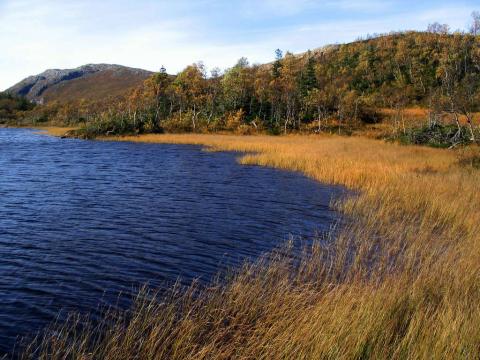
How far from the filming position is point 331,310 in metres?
6.44

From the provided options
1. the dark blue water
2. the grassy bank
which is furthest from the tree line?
the grassy bank

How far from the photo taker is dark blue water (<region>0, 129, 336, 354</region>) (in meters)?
8.50

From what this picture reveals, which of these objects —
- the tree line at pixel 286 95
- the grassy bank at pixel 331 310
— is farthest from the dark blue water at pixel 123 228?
the tree line at pixel 286 95

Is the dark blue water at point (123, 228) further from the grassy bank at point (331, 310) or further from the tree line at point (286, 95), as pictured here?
the tree line at point (286, 95)

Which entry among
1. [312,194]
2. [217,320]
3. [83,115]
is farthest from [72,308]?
[83,115]

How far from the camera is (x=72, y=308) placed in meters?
7.65

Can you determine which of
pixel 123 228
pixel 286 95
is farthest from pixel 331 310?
pixel 286 95

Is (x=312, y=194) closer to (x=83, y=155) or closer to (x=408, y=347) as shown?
(x=408, y=347)

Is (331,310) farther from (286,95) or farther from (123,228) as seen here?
(286,95)

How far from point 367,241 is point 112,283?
Answer: 673 cm

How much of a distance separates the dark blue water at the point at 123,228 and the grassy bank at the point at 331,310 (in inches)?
43.4

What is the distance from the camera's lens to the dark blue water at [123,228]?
8.50 metres

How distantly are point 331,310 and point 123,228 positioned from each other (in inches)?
340

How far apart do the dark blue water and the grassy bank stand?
1.10 meters
